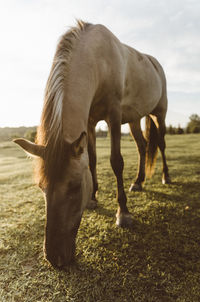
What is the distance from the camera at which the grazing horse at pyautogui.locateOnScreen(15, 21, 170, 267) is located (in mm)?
1483

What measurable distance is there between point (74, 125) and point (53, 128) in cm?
19

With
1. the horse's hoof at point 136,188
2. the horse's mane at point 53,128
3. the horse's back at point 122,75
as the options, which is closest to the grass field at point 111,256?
the horse's hoof at point 136,188

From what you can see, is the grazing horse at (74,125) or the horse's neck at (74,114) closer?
the grazing horse at (74,125)

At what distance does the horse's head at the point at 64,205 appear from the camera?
146cm

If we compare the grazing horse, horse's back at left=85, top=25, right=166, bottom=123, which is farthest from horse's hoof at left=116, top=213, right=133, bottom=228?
horse's back at left=85, top=25, right=166, bottom=123

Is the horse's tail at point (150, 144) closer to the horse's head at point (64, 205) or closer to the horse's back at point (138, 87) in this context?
the horse's back at point (138, 87)

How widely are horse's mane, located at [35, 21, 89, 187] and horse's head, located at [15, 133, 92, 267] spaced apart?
53 millimetres

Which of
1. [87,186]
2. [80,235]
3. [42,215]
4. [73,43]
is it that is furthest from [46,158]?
[42,215]

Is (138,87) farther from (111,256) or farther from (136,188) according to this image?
(111,256)

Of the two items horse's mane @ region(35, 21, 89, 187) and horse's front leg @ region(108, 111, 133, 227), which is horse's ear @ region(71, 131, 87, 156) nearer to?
horse's mane @ region(35, 21, 89, 187)

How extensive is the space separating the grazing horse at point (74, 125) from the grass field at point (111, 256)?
8.7 inches

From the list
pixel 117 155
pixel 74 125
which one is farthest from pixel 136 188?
pixel 74 125

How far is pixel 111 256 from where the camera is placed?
1.83m

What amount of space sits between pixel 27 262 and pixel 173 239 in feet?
4.80
